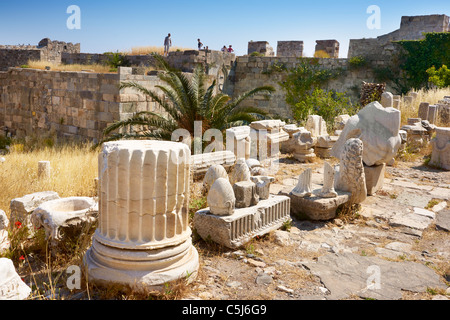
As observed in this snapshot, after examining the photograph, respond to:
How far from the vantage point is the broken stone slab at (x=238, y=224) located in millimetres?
3965

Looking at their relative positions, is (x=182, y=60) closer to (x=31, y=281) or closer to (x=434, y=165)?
(x=434, y=165)

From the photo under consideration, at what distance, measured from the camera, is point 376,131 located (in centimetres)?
593

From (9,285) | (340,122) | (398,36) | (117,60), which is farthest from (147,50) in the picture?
(9,285)

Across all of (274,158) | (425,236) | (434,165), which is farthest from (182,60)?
(425,236)

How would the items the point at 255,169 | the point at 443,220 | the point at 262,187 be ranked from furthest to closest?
the point at 255,169
the point at 443,220
the point at 262,187

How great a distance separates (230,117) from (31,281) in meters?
6.49

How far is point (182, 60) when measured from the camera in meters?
14.6

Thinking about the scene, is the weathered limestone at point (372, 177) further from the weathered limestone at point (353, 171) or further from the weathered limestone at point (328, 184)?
the weathered limestone at point (328, 184)

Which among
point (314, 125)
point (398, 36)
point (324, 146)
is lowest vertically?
point (324, 146)

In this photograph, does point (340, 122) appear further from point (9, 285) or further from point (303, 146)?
point (9, 285)

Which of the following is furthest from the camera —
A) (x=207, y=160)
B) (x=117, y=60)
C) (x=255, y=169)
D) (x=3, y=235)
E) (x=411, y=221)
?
(x=117, y=60)

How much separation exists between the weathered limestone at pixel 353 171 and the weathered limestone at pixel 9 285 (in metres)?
3.92

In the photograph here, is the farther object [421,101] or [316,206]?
[421,101]

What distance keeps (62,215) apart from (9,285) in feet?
3.03
